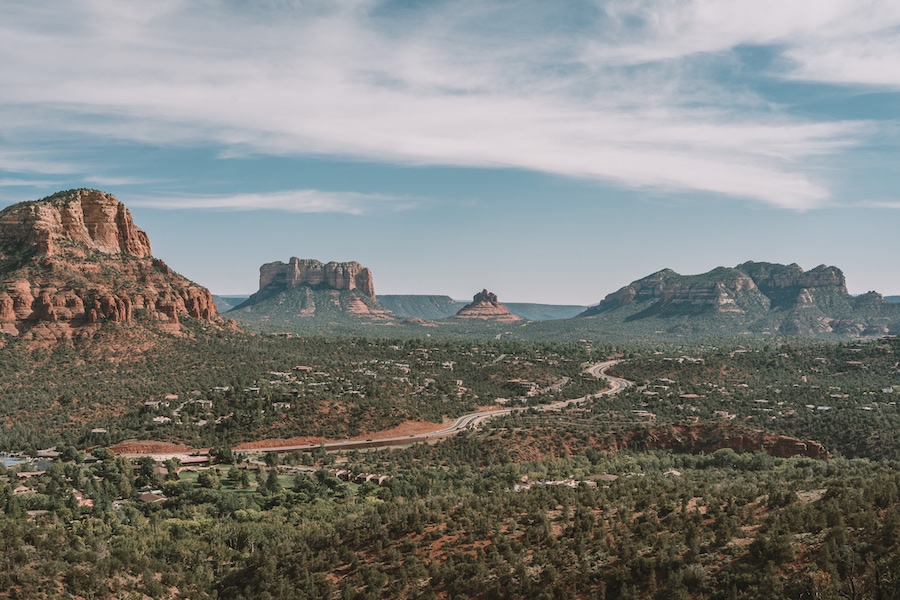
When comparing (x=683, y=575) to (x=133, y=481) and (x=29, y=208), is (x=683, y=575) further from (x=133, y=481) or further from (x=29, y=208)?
(x=29, y=208)

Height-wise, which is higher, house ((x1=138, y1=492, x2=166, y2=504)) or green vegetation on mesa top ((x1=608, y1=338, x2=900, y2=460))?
green vegetation on mesa top ((x1=608, y1=338, x2=900, y2=460))

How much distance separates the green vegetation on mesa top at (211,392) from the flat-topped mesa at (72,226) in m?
21.3

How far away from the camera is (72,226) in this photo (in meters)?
129

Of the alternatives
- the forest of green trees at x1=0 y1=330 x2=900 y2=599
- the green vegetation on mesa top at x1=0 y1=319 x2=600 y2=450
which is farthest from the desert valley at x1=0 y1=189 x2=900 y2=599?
the green vegetation on mesa top at x1=0 y1=319 x2=600 y2=450

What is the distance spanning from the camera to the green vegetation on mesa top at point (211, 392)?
92.4 metres

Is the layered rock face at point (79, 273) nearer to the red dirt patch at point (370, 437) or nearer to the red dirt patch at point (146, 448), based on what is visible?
the red dirt patch at point (146, 448)

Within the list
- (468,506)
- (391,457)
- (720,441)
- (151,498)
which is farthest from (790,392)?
(151,498)

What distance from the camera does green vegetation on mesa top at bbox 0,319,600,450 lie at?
92438 millimetres

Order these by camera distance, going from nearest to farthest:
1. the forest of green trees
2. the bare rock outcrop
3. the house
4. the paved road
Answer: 1. the forest of green trees
2. the house
3. the bare rock outcrop
4. the paved road

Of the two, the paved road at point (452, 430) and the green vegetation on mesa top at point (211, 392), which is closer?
the paved road at point (452, 430)

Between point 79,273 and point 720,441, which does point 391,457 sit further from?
point 79,273

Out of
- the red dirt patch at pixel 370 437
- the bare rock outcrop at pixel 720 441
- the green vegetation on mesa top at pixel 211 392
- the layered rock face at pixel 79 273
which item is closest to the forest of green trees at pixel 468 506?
the green vegetation on mesa top at pixel 211 392

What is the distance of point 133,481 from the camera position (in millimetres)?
70500

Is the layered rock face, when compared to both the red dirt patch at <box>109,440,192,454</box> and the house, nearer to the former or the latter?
the red dirt patch at <box>109,440,192,454</box>
